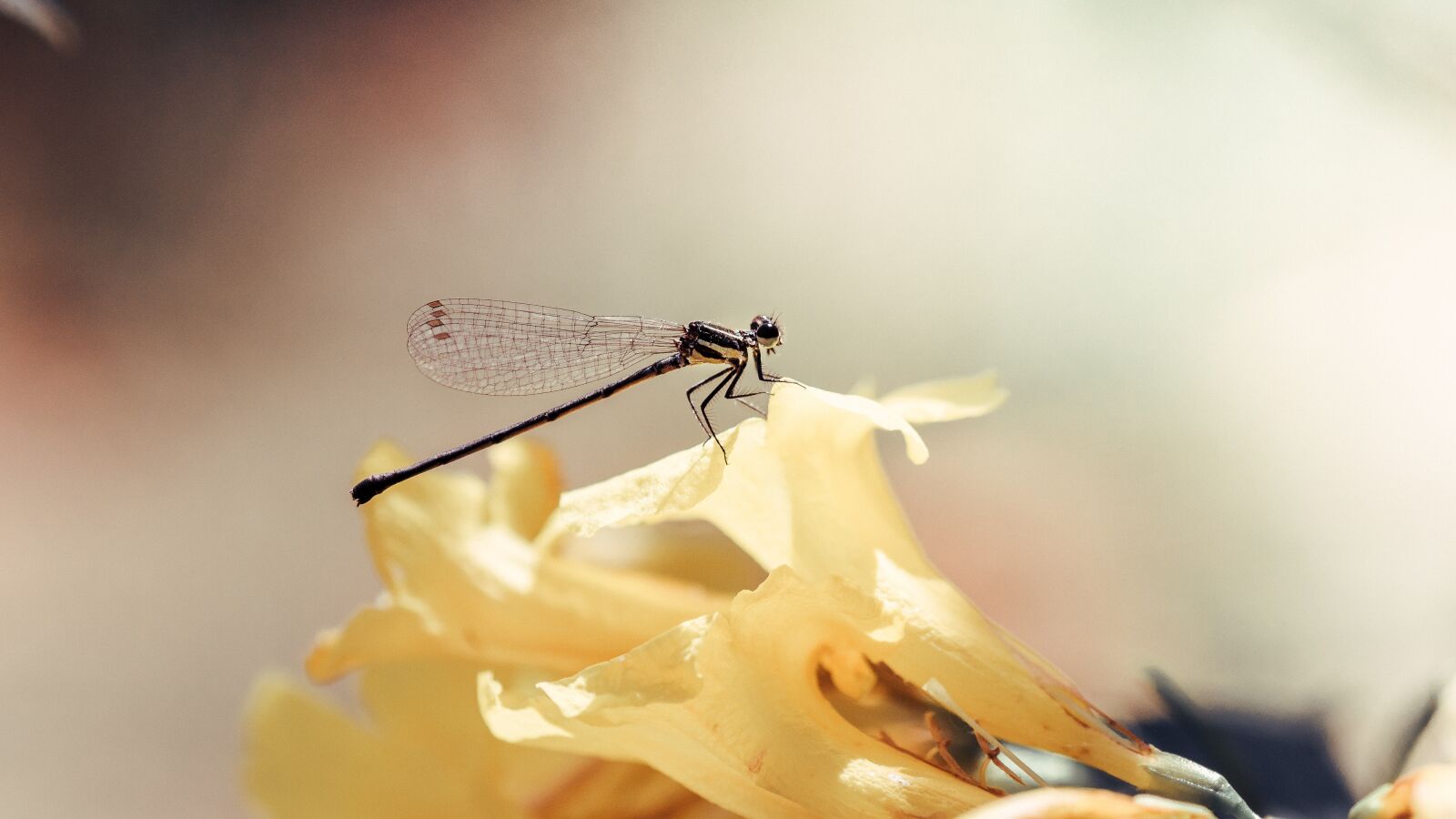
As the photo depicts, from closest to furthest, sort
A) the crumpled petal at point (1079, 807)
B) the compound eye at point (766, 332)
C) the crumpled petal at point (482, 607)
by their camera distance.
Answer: the crumpled petal at point (1079, 807) → the crumpled petal at point (482, 607) → the compound eye at point (766, 332)

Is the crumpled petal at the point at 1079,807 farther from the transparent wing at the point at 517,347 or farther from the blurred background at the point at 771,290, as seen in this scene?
the transparent wing at the point at 517,347

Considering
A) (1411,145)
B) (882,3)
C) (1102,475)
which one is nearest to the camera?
(1411,145)

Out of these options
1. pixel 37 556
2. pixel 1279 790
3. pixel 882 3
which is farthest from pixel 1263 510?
pixel 37 556

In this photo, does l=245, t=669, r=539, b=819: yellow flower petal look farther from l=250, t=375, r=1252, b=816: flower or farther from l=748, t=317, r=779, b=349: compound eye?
l=748, t=317, r=779, b=349: compound eye

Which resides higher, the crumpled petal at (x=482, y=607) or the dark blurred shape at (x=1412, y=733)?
the crumpled petal at (x=482, y=607)

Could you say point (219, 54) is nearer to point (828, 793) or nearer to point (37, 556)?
point (37, 556)

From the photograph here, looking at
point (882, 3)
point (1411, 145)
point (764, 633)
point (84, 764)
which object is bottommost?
point (84, 764)

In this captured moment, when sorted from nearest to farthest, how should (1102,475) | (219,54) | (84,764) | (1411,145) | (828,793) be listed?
(828,793) → (1411,145) → (1102,475) → (84,764) → (219,54)

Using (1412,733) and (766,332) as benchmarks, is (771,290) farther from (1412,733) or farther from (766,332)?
(1412,733)

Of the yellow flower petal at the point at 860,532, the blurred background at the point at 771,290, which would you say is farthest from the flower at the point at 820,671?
the blurred background at the point at 771,290
